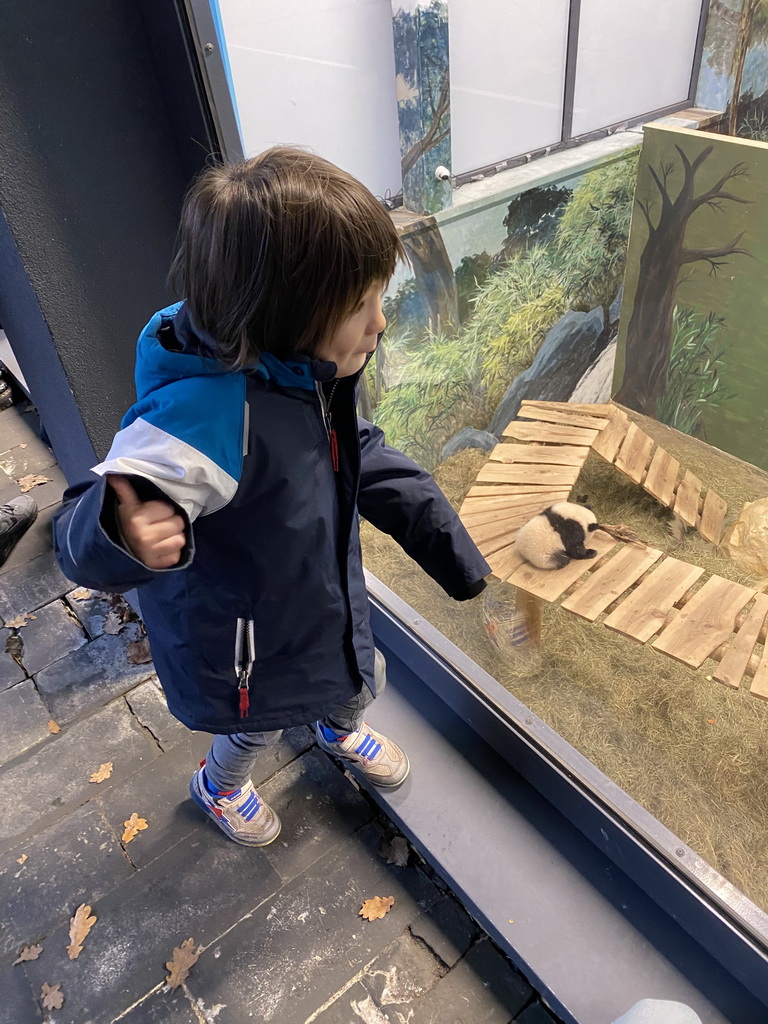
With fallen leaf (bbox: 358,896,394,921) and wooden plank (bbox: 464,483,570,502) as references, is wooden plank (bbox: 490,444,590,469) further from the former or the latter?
fallen leaf (bbox: 358,896,394,921)

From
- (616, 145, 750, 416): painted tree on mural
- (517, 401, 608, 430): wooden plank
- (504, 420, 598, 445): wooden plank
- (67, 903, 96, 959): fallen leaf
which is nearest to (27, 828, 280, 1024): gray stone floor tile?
(67, 903, 96, 959): fallen leaf

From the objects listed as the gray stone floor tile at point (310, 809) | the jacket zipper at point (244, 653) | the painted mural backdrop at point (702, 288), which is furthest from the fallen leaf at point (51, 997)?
the painted mural backdrop at point (702, 288)

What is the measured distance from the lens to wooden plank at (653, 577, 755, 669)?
161 cm

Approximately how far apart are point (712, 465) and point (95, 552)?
7.90 feet

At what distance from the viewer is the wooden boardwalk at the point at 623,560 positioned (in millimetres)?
1626

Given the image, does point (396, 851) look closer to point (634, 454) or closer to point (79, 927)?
point (79, 927)

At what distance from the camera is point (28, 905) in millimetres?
1558

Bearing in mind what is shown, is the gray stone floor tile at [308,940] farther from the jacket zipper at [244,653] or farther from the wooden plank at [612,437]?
the wooden plank at [612,437]

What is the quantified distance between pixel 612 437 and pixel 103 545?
2136 millimetres

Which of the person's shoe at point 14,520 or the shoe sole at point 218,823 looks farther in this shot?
the person's shoe at point 14,520

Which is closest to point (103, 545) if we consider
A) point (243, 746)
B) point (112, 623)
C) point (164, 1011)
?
point (243, 746)

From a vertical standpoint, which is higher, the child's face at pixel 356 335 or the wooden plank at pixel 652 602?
the child's face at pixel 356 335

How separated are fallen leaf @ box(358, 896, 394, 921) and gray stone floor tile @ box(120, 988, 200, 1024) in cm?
39

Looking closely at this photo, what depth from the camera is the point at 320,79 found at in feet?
5.40
